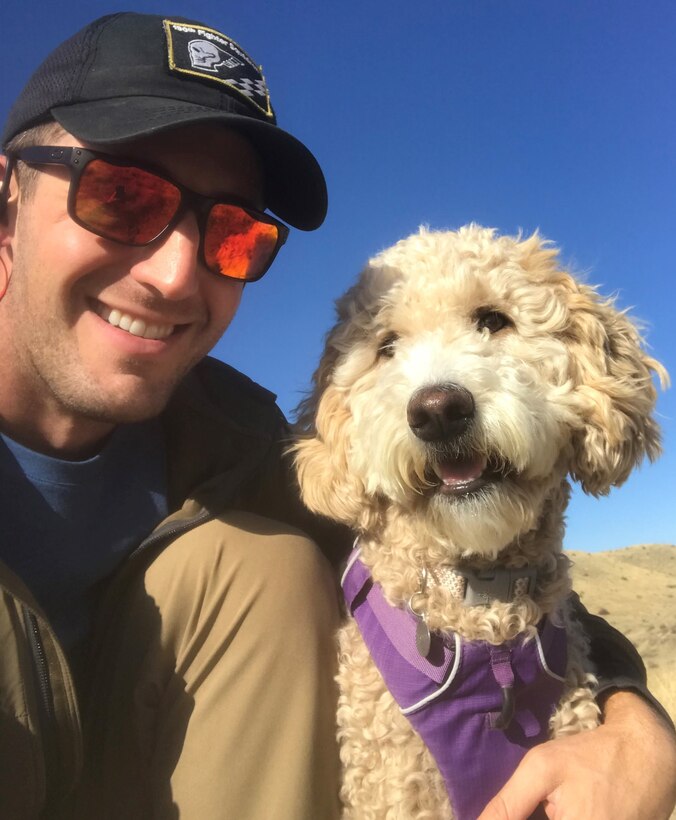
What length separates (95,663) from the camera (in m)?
2.48

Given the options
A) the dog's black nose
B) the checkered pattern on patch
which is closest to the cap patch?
the checkered pattern on patch

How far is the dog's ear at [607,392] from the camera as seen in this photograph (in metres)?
2.55

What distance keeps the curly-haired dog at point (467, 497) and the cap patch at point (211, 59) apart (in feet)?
3.07

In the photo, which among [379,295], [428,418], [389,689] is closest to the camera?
[428,418]

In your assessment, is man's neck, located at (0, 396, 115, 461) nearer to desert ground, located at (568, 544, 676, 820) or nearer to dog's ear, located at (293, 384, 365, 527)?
dog's ear, located at (293, 384, 365, 527)

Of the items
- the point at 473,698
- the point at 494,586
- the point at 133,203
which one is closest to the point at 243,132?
the point at 133,203

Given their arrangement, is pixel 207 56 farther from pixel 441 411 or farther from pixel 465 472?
pixel 465 472

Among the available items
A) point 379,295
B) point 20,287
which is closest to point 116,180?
point 20,287

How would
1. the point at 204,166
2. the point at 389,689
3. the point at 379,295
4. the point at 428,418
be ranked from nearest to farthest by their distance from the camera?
the point at 428,418
the point at 389,689
the point at 204,166
the point at 379,295

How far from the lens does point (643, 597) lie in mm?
20625

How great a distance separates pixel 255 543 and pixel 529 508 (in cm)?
95

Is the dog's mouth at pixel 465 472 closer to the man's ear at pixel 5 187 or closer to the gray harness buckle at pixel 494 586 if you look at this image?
the gray harness buckle at pixel 494 586

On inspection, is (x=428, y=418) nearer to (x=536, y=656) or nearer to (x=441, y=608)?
(x=441, y=608)

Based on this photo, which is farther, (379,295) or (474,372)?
(379,295)
